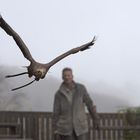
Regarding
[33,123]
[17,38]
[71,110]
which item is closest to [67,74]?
[71,110]

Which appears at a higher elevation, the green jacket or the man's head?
the man's head

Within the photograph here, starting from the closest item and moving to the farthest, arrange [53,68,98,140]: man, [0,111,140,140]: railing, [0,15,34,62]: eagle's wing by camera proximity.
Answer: [0,15,34,62]: eagle's wing < [53,68,98,140]: man < [0,111,140,140]: railing

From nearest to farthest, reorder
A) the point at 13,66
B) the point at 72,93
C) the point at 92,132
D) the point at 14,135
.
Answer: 1. the point at 72,93
2. the point at 14,135
3. the point at 92,132
4. the point at 13,66

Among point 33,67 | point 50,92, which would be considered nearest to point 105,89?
point 50,92

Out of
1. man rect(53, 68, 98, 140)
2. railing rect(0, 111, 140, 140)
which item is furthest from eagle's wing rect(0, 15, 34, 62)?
railing rect(0, 111, 140, 140)

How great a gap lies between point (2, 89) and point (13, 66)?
1.12 m

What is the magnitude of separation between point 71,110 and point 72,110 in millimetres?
12

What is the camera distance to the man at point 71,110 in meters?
8.70

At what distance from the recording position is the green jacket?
28.6 feet

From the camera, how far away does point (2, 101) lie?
1602 cm

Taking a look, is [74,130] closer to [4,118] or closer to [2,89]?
[4,118]

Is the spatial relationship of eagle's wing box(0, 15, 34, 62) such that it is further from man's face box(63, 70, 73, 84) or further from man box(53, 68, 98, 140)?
man box(53, 68, 98, 140)

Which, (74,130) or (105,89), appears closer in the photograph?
(74,130)

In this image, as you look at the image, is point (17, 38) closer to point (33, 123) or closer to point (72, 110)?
point (72, 110)
